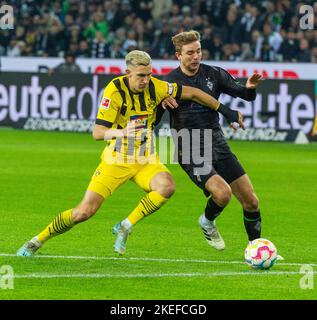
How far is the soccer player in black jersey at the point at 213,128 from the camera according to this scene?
11109mm

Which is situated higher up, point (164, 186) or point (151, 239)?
point (164, 186)

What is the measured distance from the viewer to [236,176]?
36.9ft

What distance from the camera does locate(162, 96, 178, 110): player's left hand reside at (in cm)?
1079

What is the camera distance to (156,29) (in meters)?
31.6

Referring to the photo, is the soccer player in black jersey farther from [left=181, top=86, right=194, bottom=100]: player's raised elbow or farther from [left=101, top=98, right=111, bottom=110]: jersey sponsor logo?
[left=101, top=98, right=111, bottom=110]: jersey sponsor logo

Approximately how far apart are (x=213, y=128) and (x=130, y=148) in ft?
3.80

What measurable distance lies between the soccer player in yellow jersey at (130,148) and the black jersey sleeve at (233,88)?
1.55 feet

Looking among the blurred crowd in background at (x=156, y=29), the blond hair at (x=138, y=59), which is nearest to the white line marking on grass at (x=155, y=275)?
the blond hair at (x=138, y=59)

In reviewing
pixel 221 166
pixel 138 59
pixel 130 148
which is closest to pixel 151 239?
pixel 221 166

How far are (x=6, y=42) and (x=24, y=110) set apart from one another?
582 cm

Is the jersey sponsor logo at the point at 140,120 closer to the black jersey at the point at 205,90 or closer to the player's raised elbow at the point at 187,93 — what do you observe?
the player's raised elbow at the point at 187,93

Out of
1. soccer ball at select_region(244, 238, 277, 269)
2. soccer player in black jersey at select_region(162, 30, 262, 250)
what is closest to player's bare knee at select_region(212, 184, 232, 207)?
soccer player in black jersey at select_region(162, 30, 262, 250)

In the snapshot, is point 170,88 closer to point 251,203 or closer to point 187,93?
point 187,93

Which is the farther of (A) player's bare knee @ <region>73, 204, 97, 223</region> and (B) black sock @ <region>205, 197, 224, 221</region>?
(B) black sock @ <region>205, 197, 224, 221</region>
